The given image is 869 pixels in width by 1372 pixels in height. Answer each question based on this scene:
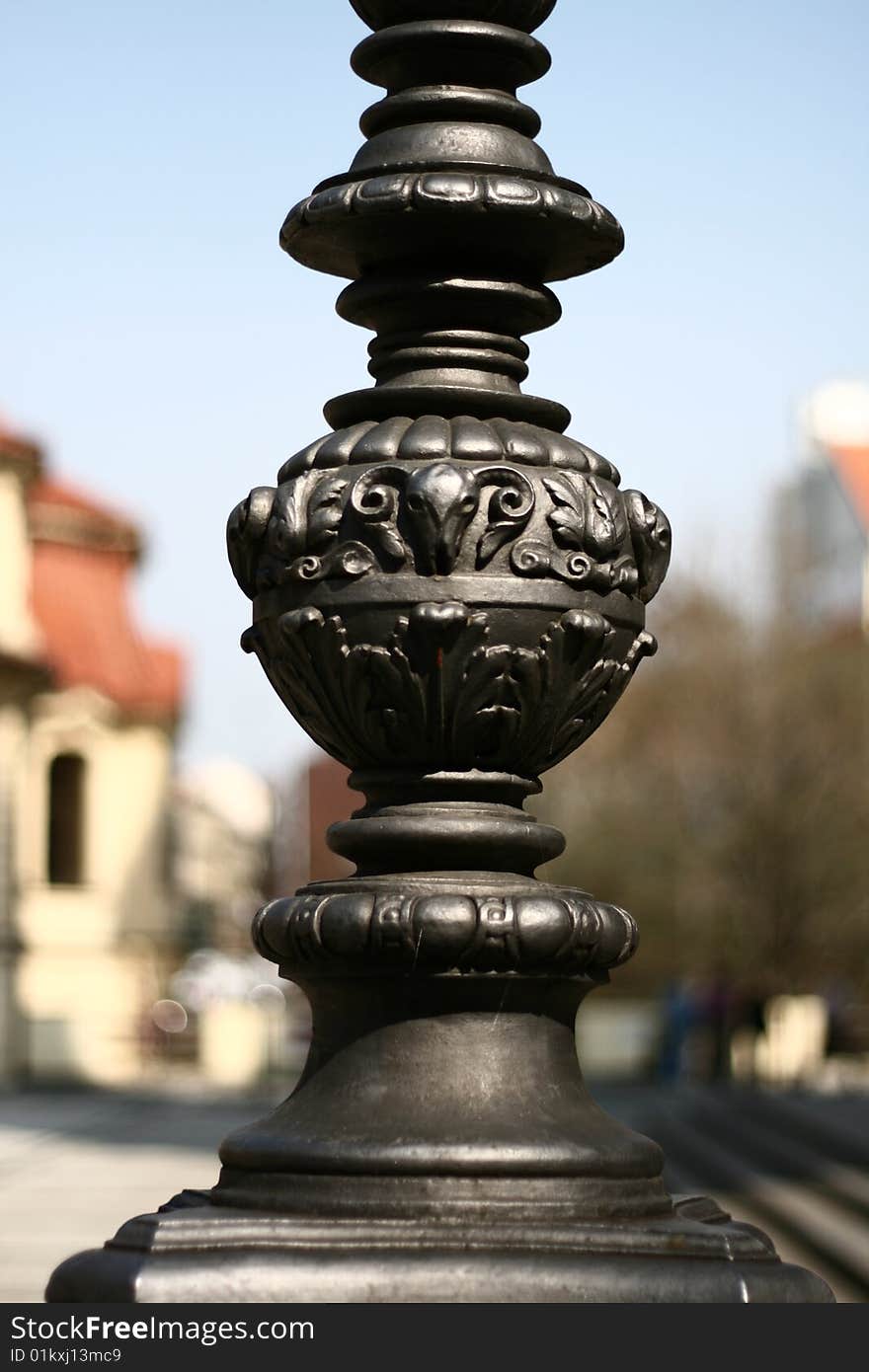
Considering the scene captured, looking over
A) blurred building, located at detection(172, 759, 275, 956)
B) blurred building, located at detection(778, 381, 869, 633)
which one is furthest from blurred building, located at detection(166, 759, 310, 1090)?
blurred building, located at detection(778, 381, 869, 633)

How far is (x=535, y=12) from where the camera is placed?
13.2 feet

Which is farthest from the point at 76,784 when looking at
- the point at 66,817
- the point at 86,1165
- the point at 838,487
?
the point at 838,487

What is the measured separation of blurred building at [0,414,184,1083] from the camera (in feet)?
113

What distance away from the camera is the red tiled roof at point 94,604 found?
131 feet

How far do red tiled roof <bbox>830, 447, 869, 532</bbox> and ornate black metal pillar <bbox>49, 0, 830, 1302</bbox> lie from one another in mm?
61918

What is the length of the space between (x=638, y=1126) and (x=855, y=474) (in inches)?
1837

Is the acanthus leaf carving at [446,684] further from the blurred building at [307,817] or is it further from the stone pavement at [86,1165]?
the blurred building at [307,817]

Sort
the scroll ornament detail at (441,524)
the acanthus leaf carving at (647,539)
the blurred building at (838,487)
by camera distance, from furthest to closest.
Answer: the blurred building at (838,487) → the acanthus leaf carving at (647,539) → the scroll ornament detail at (441,524)

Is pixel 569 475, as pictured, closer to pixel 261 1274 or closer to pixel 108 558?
pixel 261 1274

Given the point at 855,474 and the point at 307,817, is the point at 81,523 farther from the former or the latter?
the point at 307,817

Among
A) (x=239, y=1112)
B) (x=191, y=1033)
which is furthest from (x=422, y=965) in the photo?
(x=191, y=1033)

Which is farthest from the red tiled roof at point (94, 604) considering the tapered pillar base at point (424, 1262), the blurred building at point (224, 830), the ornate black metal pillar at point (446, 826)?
the blurred building at point (224, 830)

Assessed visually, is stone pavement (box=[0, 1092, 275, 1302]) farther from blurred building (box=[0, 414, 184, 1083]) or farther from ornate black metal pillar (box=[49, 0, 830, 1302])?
ornate black metal pillar (box=[49, 0, 830, 1302])

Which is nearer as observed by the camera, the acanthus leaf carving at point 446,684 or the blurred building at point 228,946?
the acanthus leaf carving at point 446,684
